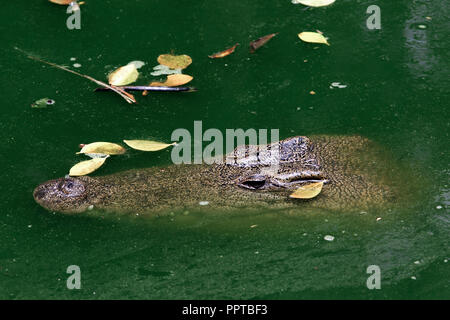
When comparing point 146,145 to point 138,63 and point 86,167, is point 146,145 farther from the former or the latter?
point 138,63

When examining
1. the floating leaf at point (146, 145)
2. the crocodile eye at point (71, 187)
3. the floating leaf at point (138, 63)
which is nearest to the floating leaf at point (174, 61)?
the floating leaf at point (138, 63)

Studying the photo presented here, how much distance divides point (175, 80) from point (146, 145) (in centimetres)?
72

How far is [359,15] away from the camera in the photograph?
17.2 feet

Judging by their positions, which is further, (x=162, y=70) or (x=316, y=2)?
(x=316, y=2)

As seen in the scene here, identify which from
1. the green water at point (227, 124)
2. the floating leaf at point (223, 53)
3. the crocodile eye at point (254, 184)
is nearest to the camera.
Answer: the green water at point (227, 124)

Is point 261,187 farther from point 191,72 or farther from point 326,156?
point 191,72

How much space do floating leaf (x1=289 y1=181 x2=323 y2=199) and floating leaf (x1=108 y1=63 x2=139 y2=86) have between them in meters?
1.58

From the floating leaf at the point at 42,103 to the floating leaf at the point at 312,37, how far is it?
199 cm

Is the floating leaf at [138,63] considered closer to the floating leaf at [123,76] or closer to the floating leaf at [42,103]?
the floating leaf at [123,76]

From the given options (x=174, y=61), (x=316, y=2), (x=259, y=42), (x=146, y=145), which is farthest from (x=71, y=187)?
(x=316, y=2)

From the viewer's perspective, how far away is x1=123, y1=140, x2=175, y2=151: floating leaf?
4055 millimetres

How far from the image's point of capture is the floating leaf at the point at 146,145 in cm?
405

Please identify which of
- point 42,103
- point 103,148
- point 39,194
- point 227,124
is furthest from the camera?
point 42,103

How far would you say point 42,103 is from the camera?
444cm
